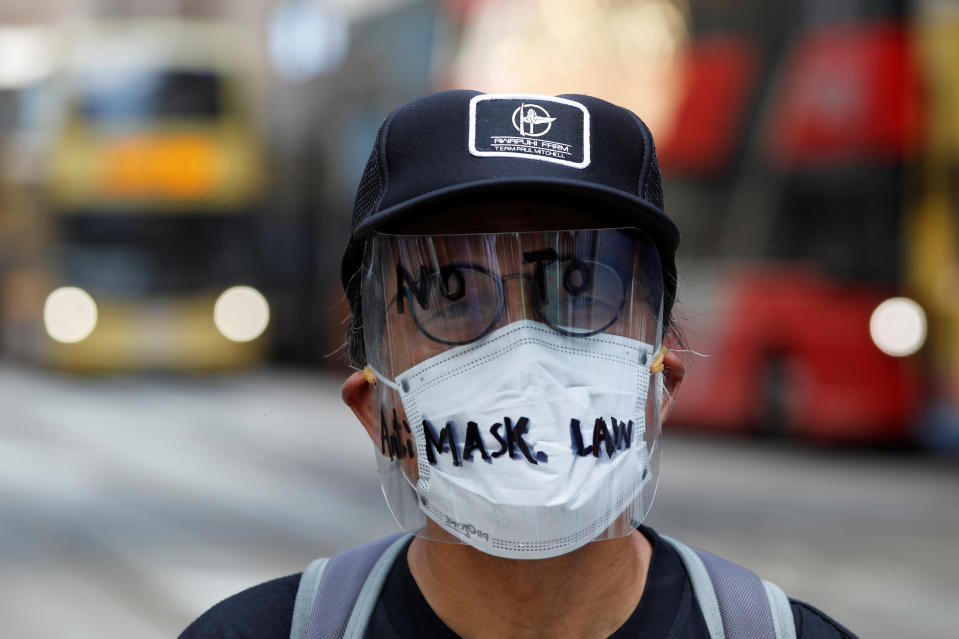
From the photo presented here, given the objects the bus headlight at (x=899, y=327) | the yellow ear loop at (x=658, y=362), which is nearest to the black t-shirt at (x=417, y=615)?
the yellow ear loop at (x=658, y=362)

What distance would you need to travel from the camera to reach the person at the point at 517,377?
166cm

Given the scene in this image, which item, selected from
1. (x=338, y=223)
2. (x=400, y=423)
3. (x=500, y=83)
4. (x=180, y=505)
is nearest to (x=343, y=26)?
(x=338, y=223)

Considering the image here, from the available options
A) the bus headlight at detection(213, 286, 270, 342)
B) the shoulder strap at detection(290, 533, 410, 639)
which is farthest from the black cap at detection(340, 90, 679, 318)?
the bus headlight at detection(213, 286, 270, 342)

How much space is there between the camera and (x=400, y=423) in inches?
74.4

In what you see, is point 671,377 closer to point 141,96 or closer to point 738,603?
point 738,603

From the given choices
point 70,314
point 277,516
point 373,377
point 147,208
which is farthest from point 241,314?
point 373,377

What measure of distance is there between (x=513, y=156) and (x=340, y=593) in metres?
0.55

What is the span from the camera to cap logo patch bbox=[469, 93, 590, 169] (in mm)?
1642

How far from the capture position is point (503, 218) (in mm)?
1737

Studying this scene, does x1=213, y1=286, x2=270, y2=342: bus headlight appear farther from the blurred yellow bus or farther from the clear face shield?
the clear face shield

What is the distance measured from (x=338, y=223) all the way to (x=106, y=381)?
3687 millimetres

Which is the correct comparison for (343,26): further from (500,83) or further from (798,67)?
(798,67)

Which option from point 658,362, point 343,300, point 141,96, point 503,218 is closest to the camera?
point 503,218

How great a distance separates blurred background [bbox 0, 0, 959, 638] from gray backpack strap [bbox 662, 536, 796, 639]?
0.51m
